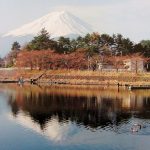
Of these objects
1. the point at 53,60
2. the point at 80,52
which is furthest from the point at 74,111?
the point at 80,52

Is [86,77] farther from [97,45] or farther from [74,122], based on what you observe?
[74,122]

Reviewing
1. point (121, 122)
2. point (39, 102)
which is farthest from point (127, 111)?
point (39, 102)

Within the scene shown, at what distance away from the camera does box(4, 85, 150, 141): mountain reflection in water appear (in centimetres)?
3406

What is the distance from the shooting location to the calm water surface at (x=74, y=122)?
28.7 meters

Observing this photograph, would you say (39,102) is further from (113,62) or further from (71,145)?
(113,62)

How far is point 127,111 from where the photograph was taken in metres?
42.4

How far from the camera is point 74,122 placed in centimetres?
3631

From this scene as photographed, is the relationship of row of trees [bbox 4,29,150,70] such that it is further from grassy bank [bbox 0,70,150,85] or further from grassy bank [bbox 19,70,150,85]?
grassy bank [bbox 19,70,150,85]

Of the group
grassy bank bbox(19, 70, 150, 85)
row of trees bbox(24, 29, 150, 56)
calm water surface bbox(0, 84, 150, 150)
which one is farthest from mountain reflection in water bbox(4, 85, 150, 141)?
row of trees bbox(24, 29, 150, 56)

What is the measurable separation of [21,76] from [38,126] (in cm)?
5478

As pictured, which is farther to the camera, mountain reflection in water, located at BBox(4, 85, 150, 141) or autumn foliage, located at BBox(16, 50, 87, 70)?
autumn foliage, located at BBox(16, 50, 87, 70)

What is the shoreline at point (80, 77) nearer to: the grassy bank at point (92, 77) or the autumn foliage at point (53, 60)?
the grassy bank at point (92, 77)

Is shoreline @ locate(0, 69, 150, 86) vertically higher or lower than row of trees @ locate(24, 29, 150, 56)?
lower

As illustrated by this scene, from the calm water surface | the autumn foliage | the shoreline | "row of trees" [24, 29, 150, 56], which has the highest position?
"row of trees" [24, 29, 150, 56]
